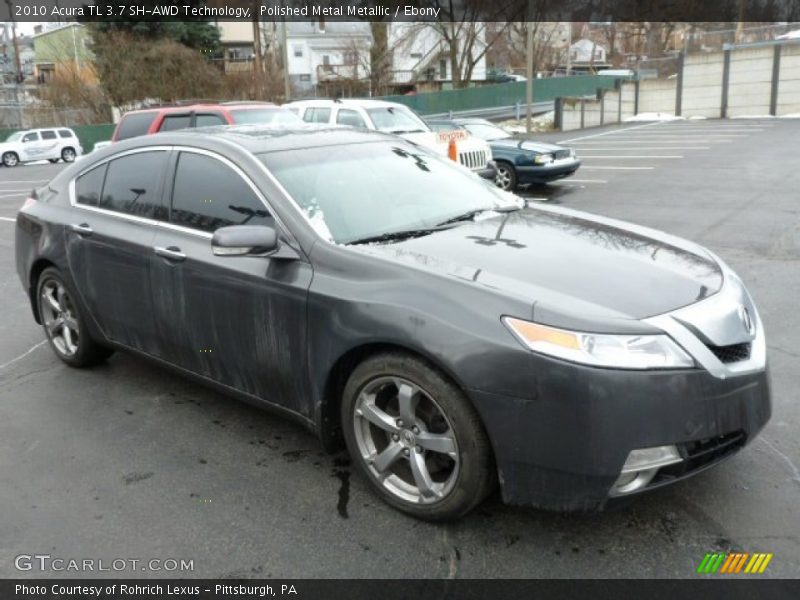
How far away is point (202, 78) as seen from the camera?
38.7 meters

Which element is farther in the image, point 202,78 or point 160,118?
point 202,78

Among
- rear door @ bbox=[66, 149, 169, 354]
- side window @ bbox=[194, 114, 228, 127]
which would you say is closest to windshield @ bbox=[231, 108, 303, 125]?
side window @ bbox=[194, 114, 228, 127]

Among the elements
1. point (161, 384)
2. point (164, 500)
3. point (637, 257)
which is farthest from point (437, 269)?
point (161, 384)

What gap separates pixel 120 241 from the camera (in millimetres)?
4188

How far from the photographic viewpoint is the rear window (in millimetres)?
12414

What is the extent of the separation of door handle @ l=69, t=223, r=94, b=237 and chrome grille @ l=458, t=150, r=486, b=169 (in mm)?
8340

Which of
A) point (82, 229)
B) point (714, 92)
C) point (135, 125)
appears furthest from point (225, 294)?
point (714, 92)

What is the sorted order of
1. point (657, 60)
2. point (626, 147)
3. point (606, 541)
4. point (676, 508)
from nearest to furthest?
point (606, 541) < point (676, 508) < point (626, 147) < point (657, 60)

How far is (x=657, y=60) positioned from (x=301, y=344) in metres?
37.1

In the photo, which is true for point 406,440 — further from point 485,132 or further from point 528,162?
point 485,132

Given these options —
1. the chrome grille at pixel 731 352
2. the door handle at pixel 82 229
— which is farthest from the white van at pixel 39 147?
the chrome grille at pixel 731 352

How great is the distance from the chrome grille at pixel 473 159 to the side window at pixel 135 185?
8244mm

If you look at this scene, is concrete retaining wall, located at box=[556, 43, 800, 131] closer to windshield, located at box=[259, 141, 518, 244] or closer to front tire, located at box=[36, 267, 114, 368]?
windshield, located at box=[259, 141, 518, 244]

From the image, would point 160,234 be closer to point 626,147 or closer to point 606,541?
point 606,541
